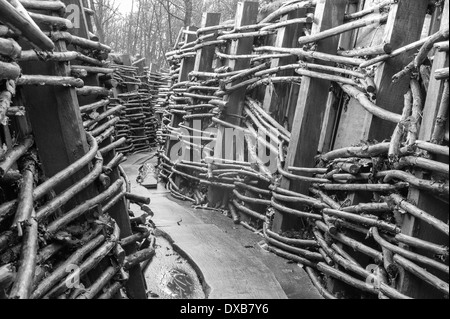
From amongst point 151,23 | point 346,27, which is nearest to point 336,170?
point 346,27

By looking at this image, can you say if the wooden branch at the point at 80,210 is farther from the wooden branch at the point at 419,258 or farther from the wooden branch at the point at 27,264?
the wooden branch at the point at 419,258

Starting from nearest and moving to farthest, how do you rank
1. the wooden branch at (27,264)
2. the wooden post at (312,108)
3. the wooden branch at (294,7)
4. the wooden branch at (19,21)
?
the wooden branch at (27,264)
the wooden branch at (19,21)
the wooden post at (312,108)
the wooden branch at (294,7)

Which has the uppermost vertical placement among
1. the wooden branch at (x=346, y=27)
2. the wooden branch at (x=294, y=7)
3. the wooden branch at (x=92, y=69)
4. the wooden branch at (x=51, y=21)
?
the wooden branch at (x=294, y=7)

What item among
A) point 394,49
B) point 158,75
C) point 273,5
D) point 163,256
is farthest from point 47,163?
point 158,75

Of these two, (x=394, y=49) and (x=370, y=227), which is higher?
(x=394, y=49)

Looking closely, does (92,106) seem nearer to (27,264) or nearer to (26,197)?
(26,197)

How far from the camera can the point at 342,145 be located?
3430 mm

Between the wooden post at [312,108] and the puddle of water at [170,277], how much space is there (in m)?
0.98

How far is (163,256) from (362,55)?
2.03 meters

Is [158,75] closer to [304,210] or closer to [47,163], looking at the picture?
[304,210]

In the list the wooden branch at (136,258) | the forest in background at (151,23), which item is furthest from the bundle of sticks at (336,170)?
the forest in background at (151,23)

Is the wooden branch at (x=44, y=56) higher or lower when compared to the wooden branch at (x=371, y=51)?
lower

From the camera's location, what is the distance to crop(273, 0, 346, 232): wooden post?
344 centimetres

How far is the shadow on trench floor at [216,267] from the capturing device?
2.83m
